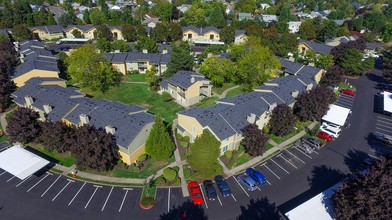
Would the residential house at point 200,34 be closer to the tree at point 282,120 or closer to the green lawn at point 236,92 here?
the green lawn at point 236,92

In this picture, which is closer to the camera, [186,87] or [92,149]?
[92,149]

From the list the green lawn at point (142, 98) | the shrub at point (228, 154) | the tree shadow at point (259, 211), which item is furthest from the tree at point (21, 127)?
the tree shadow at point (259, 211)

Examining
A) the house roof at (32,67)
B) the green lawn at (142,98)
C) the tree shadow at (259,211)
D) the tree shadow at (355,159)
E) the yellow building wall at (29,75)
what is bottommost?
the tree shadow at (259,211)

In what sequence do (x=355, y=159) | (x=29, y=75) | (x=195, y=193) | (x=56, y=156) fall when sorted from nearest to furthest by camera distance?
(x=195, y=193), (x=56, y=156), (x=355, y=159), (x=29, y=75)

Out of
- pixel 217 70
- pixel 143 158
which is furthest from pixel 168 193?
pixel 217 70

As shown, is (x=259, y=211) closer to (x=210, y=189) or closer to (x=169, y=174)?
(x=210, y=189)
